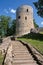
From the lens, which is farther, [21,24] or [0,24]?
[0,24]

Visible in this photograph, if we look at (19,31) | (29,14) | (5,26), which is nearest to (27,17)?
(29,14)

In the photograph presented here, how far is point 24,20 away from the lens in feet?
163

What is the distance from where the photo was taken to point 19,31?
48.6 metres

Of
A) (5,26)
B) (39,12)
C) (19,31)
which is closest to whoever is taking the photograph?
(39,12)

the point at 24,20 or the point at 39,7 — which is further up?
the point at 39,7

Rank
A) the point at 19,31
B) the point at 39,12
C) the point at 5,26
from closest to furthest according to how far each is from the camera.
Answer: the point at 39,12 < the point at 19,31 < the point at 5,26

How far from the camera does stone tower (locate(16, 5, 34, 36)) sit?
48.7 meters

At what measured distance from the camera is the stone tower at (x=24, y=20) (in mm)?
48656

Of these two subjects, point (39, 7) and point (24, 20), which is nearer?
point (39, 7)

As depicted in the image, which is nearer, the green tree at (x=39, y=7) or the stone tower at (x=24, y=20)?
the green tree at (x=39, y=7)

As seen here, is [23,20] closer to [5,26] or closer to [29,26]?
[29,26]

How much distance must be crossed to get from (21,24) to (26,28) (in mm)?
1714

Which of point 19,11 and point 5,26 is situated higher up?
point 19,11

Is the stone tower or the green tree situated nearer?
the green tree
